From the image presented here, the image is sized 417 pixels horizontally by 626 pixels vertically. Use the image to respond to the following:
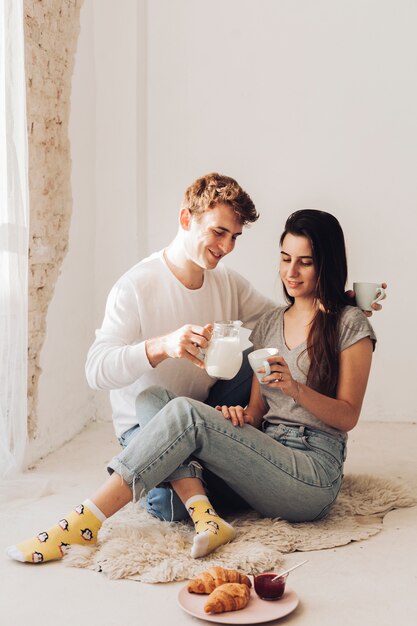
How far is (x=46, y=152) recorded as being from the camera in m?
3.29

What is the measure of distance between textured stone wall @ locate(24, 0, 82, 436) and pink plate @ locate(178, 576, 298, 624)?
1.50 meters

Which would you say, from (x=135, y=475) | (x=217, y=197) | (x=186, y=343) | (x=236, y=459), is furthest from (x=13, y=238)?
(x=236, y=459)

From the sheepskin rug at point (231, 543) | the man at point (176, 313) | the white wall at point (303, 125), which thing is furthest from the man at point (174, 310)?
the white wall at point (303, 125)

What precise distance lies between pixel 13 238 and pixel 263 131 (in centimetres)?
175

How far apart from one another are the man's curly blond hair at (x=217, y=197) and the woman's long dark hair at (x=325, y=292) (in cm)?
15

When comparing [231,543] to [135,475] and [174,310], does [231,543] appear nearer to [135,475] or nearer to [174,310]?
[135,475]

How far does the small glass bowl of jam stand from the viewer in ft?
6.21

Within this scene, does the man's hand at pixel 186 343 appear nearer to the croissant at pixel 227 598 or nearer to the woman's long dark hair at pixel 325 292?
the woman's long dark hair at pixel 325 292

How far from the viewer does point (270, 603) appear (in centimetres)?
190

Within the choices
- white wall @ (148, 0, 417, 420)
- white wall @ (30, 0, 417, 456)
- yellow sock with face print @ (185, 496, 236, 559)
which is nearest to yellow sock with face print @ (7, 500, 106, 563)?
yellow sock with face print @ (185, 496, 236, 559)

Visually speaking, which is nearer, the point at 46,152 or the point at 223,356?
the point at 223,356

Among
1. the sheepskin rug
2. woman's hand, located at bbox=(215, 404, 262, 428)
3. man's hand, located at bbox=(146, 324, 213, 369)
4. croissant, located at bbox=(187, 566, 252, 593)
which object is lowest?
the sheepskin rug

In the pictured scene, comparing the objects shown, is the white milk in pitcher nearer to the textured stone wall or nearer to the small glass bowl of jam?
the small glass bowl of jam

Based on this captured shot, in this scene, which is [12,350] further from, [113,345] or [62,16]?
[62,16]
